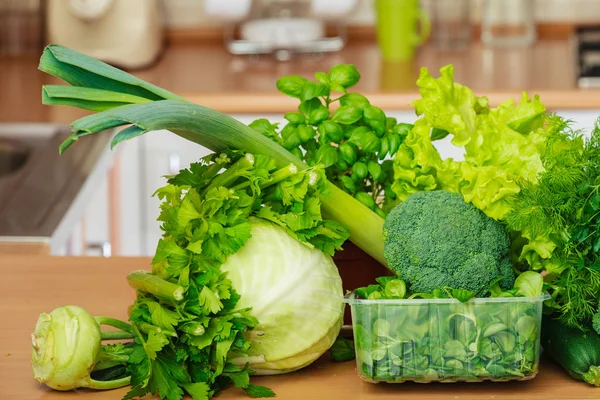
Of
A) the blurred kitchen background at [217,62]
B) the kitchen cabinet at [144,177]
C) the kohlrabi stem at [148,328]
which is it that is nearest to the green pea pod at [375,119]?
the kohlrabi stem at [148,328]

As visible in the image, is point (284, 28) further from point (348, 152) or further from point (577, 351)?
point (577, 351)

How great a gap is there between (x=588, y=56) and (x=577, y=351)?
218 cm

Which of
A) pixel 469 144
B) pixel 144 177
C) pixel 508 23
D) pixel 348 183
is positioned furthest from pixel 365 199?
pixel 508 23

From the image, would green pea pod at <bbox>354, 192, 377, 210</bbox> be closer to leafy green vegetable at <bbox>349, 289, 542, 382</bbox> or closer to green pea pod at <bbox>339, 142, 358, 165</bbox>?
green pea pod at <bbox>339, 142, 358, 165</bbox>

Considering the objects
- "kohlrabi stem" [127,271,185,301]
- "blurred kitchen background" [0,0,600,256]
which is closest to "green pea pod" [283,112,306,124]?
"kohlrabi stem" [127,271,185,301]

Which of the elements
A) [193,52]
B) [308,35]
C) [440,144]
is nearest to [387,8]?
[308,35]

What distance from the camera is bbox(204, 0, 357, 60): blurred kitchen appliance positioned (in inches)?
123

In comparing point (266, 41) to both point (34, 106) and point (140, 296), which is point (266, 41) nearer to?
point (34, 106)

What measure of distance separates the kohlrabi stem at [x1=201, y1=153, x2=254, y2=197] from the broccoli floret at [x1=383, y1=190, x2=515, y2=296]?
156mm

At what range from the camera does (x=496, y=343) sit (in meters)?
0.91

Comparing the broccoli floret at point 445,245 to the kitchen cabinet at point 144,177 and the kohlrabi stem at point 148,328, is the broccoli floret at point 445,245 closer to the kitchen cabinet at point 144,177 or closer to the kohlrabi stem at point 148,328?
the kohlrabi stem at point 148,328

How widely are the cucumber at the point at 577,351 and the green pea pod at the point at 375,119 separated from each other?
0.28 m

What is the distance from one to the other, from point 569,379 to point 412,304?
0.68 feet

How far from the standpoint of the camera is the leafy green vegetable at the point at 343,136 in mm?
1051
